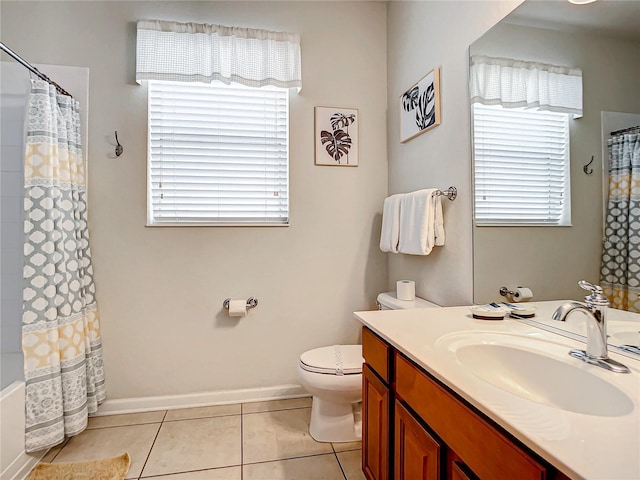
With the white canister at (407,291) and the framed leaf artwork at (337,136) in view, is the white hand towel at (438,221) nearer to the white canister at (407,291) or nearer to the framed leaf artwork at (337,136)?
the white canister at (407,291)

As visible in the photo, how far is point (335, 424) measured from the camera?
1732mm

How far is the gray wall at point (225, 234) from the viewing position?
2016mm

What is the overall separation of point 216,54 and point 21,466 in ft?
7.77

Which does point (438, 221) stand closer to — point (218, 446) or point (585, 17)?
point (585, 17)

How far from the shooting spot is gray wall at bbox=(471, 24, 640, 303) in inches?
37.6

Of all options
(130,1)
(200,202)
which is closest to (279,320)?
(200,202)

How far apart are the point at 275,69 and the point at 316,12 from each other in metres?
0.53

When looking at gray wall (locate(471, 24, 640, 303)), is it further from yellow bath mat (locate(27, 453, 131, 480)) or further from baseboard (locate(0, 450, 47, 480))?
baseboard (locate(0, 450, 47, 480))

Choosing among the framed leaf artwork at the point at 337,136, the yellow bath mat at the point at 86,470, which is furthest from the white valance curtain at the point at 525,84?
the yellow bath mat at the point at 86,470

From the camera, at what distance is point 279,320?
2.22m

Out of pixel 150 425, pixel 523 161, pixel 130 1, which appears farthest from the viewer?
pixel 130 1

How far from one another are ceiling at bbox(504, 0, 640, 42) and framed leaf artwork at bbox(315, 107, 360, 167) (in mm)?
1112

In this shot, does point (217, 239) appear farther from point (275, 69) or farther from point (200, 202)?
point (275, 69)

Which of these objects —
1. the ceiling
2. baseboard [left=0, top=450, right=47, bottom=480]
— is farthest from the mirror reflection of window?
baseboard [left=0, top=450, right=47, bottom=480]
